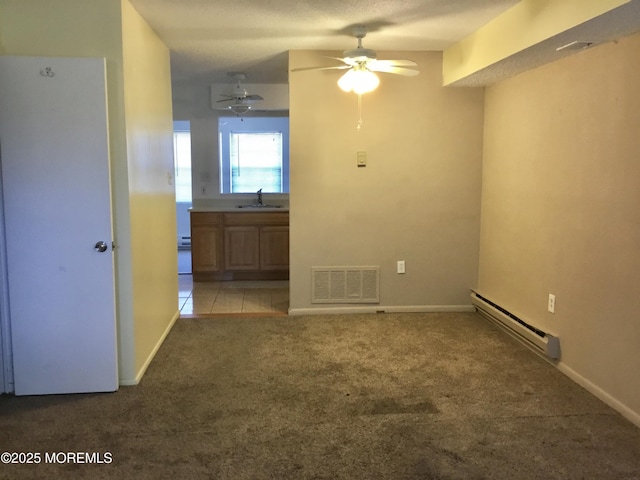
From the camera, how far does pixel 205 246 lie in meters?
6.20

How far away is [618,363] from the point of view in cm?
289

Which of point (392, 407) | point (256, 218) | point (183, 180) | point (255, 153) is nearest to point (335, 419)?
point (392, 407)

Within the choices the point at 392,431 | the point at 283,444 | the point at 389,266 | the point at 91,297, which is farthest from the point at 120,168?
the point at 389,266

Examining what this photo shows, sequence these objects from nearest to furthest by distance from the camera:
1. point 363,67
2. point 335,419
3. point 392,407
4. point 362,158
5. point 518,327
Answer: point 335,419 < point 392,407 < point 363,67 < point 518,327 < point 362,158

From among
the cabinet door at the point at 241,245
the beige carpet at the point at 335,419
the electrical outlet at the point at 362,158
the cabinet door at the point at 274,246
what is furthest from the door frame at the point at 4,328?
the cabinet door at the point at 274,246

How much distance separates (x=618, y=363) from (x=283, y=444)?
6.03 feet

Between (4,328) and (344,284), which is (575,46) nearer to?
(344,284)

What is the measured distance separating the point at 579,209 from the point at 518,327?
104 cm

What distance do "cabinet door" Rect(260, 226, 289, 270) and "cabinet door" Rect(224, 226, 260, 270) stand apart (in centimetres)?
7

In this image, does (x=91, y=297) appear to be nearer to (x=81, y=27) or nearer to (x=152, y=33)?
(x=81, y=27)

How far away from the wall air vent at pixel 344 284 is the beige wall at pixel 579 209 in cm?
108

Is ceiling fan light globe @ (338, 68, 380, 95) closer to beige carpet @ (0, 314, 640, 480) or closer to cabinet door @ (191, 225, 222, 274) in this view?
beige carpet @ (0, 314, 640, 480)

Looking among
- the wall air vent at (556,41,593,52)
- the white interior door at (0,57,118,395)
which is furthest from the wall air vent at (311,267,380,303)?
the wall air vent at (556,41,593,52)

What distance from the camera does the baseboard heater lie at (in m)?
3.46
